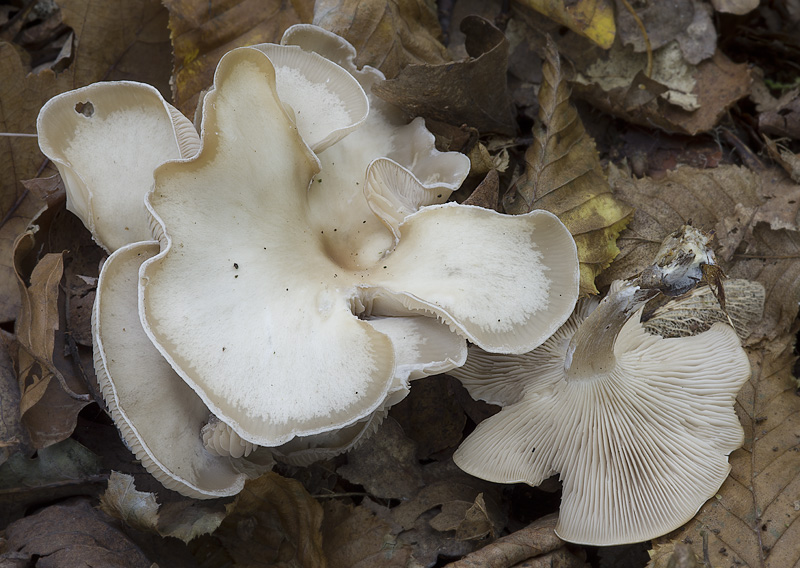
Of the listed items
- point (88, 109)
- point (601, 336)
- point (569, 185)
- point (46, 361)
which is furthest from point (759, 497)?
point (88, 109)

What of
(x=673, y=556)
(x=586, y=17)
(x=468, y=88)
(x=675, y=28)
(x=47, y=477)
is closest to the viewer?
(x=673, y=556)

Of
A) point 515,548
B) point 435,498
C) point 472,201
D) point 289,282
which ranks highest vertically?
point 289,282

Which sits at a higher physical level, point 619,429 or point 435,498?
point 619,429

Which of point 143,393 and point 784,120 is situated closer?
point 143,393

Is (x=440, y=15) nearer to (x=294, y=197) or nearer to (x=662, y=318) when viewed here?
(x=294, y=197)

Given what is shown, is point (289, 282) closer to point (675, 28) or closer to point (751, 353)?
point (751, 353)

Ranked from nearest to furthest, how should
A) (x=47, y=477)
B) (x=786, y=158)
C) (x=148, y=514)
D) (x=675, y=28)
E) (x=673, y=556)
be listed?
(x=673, y=556)
(x=148, y=514)
(x=47, y=477)
(x=786, y=158)
(x=675, y=28)
